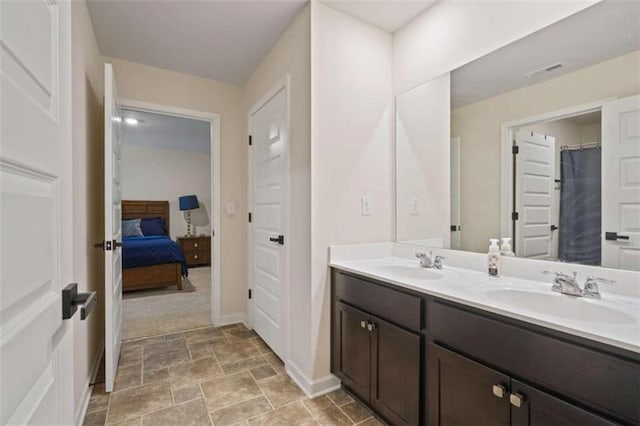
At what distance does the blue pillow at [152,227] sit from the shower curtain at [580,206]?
632 centimetres

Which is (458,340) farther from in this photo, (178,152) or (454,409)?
(178,152)

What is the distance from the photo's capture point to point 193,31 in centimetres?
229

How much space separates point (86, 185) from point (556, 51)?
9.09 ft

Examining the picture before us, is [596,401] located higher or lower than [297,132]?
lower

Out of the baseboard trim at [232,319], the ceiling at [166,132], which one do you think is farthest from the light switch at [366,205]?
the ceiling at [166,132]

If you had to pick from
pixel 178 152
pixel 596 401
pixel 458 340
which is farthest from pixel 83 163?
pixel 178 152

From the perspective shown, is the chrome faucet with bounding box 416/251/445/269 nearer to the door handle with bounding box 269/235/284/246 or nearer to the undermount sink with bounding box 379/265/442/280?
the undermount sink with bounding box 379/265/442/280

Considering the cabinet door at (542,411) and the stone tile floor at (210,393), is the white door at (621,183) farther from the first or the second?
the stone tile floor at (210,393)

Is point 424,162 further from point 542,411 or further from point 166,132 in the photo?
point 166,132

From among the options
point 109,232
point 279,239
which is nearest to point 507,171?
point 279,239

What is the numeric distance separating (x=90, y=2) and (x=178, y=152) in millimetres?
4994

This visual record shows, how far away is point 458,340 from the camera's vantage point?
1244 millimetres

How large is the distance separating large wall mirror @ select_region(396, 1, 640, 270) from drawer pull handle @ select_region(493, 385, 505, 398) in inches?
28.2

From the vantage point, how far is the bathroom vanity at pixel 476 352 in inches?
34.6
